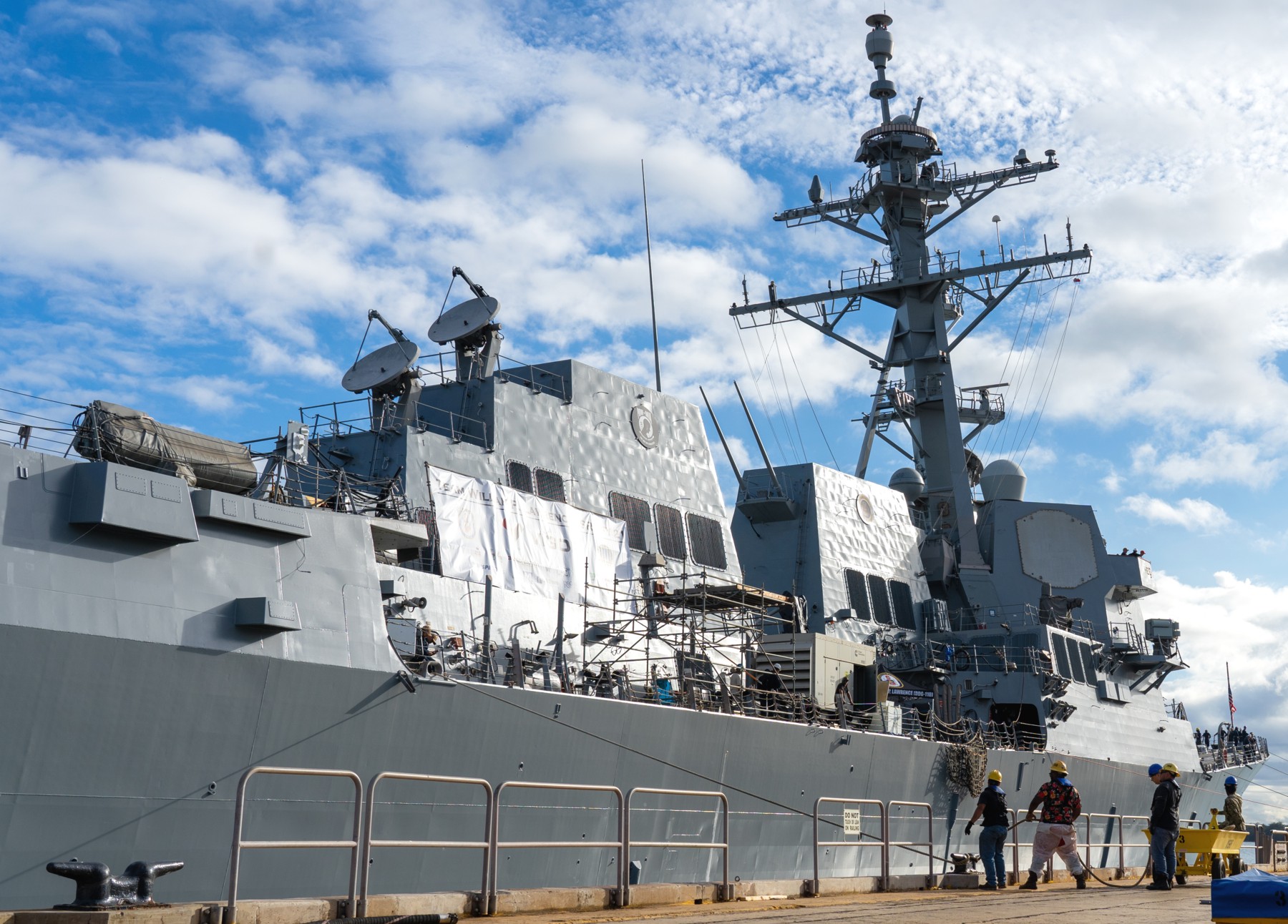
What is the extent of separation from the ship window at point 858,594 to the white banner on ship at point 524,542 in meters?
8.52

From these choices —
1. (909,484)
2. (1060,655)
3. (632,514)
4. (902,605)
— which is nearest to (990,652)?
(1060,655)

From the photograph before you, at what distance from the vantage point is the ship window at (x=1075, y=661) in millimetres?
26766

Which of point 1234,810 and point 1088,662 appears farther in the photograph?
point 1088,662

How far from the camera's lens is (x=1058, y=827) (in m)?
13.4

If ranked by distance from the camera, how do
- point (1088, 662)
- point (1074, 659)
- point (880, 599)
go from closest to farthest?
point (1074, 659)
point (880, 599)
point (1088, 662)

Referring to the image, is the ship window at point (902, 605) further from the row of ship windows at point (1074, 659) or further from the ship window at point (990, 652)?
the row of ship windows at point (1074, 659)

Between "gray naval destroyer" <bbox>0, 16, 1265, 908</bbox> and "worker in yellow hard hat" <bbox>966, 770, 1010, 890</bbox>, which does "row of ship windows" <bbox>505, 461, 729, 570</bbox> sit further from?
"worker in yellow hard hat" <bbox>966, 770, 1010, 890</bbox>

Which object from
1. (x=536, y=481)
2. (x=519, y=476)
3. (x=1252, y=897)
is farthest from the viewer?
(x=536, y=481)

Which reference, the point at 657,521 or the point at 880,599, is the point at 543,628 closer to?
the point at 657,521

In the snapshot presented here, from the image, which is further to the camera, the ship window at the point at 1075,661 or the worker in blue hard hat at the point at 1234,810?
the ship window at the point at 1075,661

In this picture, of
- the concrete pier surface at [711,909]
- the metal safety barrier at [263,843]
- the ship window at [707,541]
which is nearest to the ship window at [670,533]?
the ship window at [707,541]

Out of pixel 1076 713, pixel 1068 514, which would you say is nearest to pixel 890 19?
pixel 1068 514

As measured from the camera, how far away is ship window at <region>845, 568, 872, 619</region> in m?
26.2

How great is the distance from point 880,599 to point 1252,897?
71.6ft
